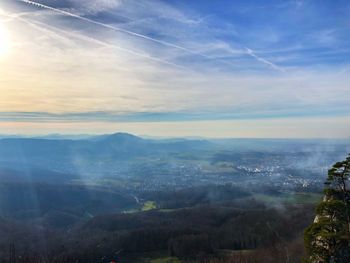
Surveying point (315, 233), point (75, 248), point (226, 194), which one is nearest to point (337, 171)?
point (315, 233)

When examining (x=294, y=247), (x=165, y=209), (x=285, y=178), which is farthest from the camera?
(x=285, y=178)

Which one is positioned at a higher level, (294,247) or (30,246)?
(294,247)

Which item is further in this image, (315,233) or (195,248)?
(195,248)

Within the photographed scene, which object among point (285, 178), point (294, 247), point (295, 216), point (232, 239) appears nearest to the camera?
point (294, 247)

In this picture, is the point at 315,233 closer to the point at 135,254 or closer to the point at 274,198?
the point at 135,254

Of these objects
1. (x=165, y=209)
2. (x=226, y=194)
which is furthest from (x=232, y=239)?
(x=226, y=194)

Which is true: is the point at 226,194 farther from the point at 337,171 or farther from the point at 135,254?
the point at 337,171

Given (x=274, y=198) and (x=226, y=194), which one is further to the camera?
(x=226, y=194)

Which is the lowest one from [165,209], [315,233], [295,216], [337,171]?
[165,209]

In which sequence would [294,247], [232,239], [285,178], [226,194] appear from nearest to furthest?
[294,247] → [232,239] → [226,194] → [285,178]
